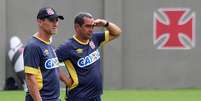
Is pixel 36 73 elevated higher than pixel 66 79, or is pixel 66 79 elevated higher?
pixel 36 73

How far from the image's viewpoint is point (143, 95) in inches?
590

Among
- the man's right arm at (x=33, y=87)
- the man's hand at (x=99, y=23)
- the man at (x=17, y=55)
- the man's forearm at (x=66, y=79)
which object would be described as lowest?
the man at (x=17, y=55)

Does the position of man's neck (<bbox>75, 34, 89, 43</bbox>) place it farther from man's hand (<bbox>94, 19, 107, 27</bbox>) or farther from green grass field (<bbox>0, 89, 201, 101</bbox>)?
green grass field (<bbox>0, 89, 201, 101</bbox>)

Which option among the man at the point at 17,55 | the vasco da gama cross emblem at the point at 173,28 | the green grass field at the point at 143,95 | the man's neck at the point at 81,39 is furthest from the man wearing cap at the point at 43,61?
the vasco da gama cross emblem at the point at 173,28

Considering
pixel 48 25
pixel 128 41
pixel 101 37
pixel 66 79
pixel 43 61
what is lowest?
pixel 128 41

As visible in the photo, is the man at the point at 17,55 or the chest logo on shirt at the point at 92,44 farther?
the man at the point at 17,55

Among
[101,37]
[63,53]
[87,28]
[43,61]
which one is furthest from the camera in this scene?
[101,37]

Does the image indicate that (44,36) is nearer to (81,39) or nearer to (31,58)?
(31,58)

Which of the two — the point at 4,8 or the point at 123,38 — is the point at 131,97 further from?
the point at 4,8

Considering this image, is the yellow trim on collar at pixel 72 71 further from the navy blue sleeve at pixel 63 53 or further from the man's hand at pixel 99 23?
the man's hand at pixel 99 23

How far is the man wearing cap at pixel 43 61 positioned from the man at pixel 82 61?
2.85 ft

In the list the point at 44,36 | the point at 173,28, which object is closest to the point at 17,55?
the point at 173,28

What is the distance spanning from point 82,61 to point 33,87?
132 cm

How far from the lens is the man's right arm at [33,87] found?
649 cm
